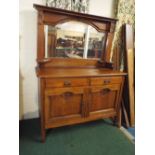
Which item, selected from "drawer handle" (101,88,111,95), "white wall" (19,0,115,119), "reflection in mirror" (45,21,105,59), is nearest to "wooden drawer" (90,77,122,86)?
"drawer handle" (101,88,111,95)

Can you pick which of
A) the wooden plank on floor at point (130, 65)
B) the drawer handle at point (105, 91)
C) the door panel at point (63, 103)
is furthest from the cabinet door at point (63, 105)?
the wooden plank on floor at point (130, 65)

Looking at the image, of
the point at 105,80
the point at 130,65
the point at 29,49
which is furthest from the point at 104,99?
the point at 29,49

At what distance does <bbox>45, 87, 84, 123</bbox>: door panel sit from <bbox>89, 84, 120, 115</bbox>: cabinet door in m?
0.17

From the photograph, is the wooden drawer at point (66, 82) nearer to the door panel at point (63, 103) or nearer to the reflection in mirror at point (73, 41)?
the door panel at point (63, 103)

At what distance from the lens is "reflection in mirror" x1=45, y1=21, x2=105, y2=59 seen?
1923 mm

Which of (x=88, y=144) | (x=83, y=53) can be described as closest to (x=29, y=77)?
(x=83, y=53)

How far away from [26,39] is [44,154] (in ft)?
4.80

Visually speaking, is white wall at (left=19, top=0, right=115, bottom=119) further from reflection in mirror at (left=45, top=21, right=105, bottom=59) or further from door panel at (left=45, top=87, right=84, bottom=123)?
door panel at (left=45, top=87, right=84, bottom=123)

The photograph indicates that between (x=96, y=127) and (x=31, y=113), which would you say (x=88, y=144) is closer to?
(x=96, y=127)

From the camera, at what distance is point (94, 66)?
2254mm

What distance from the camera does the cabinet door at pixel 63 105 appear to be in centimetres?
163

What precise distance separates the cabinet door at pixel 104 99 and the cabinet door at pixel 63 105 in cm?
17
